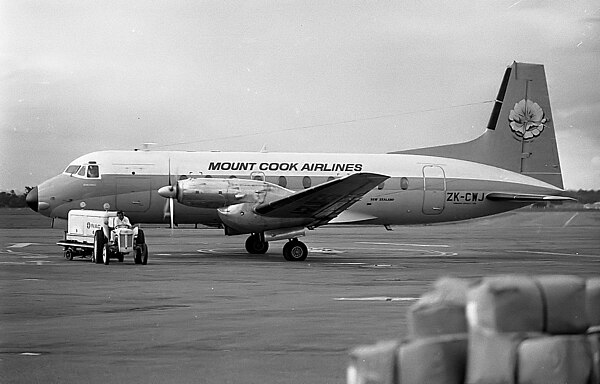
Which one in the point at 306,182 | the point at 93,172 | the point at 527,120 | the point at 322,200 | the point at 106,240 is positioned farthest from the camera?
the point at 527,120

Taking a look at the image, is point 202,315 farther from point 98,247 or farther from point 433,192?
point 433,192

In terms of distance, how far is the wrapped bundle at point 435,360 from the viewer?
220 cm

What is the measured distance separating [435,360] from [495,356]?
16cm

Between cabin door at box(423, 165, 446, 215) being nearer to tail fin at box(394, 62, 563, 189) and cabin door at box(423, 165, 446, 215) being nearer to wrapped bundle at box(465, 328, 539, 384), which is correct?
tail fin at box(394, 62, 563, 189)

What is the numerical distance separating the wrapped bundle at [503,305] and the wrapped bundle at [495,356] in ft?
0.06

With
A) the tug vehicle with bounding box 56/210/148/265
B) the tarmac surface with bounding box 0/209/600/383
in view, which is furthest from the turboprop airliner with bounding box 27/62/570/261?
the tug vehicle with bounding box 56/210/148/265

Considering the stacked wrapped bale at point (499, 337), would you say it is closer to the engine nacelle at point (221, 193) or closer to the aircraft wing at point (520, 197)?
the engine nacelle at point (221, 193)

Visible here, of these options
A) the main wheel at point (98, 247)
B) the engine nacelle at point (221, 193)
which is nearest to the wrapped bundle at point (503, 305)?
the main wheel at point (98, 247)

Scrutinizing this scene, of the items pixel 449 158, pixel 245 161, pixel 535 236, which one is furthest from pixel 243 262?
pixel 535 236

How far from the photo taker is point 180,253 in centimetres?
2494

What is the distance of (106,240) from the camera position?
19.4 meters

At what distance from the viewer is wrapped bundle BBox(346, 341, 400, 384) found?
2295 millimetres

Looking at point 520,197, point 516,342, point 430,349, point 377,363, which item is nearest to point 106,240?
point 520,197

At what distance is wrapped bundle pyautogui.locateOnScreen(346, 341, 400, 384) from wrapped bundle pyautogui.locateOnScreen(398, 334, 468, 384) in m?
0.04
